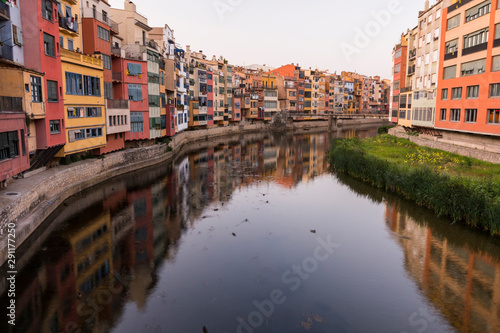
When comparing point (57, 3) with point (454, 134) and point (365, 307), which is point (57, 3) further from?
point (454, 134)

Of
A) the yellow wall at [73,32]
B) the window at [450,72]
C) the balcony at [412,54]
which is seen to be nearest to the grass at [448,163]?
the window at [450,72]

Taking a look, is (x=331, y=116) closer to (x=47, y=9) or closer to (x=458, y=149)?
(x=458, y=149)

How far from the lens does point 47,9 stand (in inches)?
1025

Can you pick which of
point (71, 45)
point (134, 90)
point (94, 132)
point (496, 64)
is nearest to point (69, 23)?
point (71, 45)

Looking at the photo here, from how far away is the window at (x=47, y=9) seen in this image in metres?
25.5

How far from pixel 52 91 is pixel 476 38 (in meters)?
38.0

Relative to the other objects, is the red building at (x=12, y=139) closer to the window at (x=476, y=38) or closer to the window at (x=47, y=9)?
the window at (x=47, y=9)

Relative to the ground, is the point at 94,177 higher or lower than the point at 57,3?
lower

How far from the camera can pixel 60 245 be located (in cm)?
1986

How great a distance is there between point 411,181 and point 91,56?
2810 cm

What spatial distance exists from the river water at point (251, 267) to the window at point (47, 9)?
12486 millimetres

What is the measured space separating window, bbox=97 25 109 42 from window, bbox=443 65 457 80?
36.0 metres

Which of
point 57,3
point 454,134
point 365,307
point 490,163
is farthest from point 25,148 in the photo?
point 454,134

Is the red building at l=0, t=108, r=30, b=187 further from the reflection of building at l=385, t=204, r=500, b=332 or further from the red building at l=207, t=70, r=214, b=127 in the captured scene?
the red building at l=207, t=70, r=214, b=127
